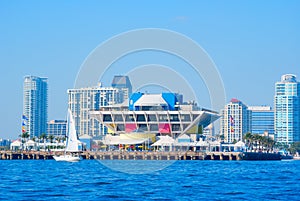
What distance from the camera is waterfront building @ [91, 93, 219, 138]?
17088 centimetres

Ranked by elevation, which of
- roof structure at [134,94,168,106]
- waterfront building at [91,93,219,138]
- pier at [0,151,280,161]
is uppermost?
roof structure at [134,94,168,106]

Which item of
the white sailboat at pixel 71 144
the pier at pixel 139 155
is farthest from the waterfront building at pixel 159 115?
the white sailboat at pixel 71 144

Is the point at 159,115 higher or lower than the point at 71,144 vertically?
higher

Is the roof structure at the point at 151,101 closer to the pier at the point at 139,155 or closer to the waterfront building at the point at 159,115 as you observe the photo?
the waterfront building at the point at 159,115

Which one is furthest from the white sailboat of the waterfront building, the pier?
the waterfront building

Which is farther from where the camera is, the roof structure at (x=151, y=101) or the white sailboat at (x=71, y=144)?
the roof structure at (x=151, y=101)

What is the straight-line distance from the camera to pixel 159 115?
172625 millimetres

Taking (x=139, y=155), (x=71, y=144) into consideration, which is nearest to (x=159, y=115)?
(x=139, y=155)

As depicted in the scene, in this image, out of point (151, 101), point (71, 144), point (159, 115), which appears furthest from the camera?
point (159, 115)

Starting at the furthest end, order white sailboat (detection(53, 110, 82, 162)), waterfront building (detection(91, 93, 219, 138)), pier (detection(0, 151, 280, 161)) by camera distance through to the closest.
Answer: waterfront building (detection(91, 93, 219, 138)) → pier (detection(0, 151, 280, 161)) → white sailboat (detection(53, 110, 82, 162))

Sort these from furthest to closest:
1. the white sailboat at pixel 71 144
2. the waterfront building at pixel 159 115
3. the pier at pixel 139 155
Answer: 1. the waterfront building at pixel 159 115
2. the pier at pixel 139 155
3. the white sailboat at pixel 71 144

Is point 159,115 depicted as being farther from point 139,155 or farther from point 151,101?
point 139,155

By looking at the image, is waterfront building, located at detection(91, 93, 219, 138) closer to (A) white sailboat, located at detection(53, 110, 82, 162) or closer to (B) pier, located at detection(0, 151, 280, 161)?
(B) pier, located at detection(0, 151, 280, 161)

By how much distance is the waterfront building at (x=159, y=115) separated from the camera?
17088 centimetres
